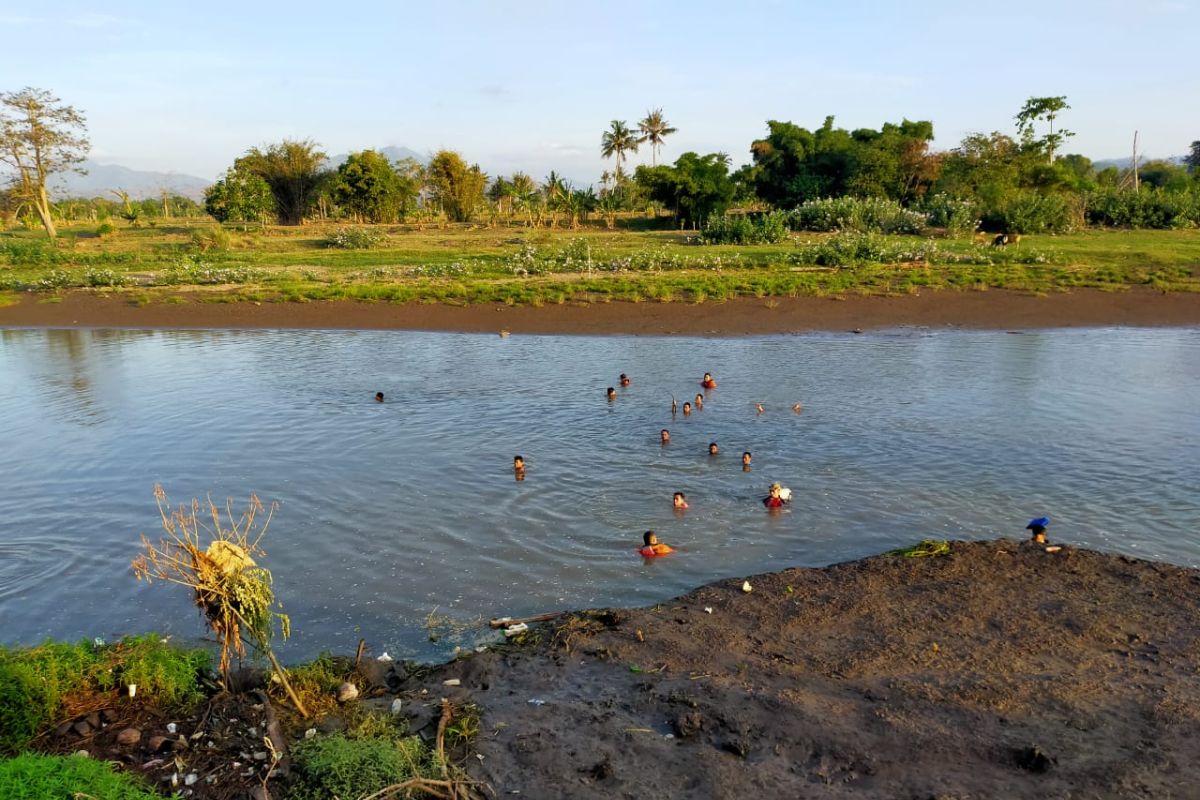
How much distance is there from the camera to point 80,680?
27.4 feet

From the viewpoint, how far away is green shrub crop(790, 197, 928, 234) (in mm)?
48406

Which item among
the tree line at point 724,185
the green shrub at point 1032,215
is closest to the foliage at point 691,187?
the tree line at point 724,185

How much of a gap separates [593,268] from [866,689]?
3257 cm

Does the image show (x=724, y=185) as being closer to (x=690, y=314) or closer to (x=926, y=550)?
(x=690, y=314)

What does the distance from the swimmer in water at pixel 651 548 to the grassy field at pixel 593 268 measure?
830 inches

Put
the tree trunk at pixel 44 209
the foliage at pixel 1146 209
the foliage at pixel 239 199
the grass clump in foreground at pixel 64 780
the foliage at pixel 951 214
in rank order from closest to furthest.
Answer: the grass clump in foreground at pixel 64 780 < the foliage at pixel 951 214 < the foliage at pixel 1146 209 < the tree trunk at pixel 44 209 < the foliage at pixel 239 199

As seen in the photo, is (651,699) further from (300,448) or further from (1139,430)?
(1139,430)

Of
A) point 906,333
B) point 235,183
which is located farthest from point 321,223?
point 906,333

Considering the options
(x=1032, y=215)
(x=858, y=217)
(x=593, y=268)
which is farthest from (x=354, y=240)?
(x=1032, y=215)

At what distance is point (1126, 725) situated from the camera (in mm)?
7469

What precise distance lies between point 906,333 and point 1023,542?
18.2 metres

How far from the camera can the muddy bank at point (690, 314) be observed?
29.7 meters

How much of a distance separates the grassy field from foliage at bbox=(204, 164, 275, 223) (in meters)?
11.6

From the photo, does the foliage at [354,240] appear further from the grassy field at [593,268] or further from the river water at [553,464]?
the river water at [553,464]
